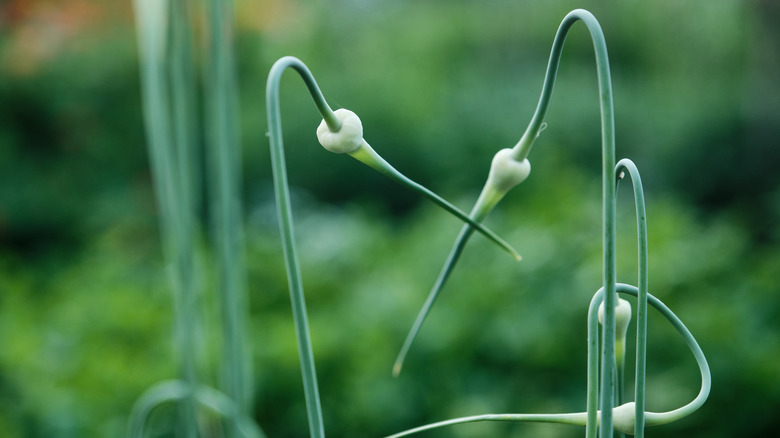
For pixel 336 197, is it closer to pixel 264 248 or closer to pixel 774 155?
pixel 264 248

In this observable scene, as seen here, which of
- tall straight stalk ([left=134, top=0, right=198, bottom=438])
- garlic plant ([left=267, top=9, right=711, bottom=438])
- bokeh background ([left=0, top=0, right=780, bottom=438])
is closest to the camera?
garlic plant ([left=267, top=9, right=711, bottom=438])

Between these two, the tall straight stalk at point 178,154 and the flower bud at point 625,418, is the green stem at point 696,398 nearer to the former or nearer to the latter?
the flower bud at point 625,418

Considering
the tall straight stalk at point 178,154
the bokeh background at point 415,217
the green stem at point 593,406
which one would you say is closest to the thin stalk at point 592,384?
the green stem at point 593,406

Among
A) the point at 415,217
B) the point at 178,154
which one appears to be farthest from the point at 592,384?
the point at 415,217

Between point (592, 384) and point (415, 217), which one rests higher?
point (415, 217)

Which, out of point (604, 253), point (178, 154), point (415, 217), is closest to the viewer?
point (604, 253)

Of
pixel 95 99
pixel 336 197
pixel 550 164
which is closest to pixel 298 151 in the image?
pixel 336 197

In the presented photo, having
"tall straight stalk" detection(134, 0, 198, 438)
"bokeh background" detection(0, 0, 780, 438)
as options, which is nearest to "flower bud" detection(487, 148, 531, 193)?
"tall straight stalk" detection(134, 0, 198, 438)

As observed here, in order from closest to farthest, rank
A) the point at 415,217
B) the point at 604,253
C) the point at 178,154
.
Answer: the point at 604,253
the point at 178,154
the point at 415,217

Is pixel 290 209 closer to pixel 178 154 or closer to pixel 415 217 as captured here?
pixel 178 154

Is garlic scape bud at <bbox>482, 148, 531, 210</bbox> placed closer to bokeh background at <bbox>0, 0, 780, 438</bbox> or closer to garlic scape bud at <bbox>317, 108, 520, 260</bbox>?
garlic scape bud at <bbox>317, 108, 520, 260</bbox>
